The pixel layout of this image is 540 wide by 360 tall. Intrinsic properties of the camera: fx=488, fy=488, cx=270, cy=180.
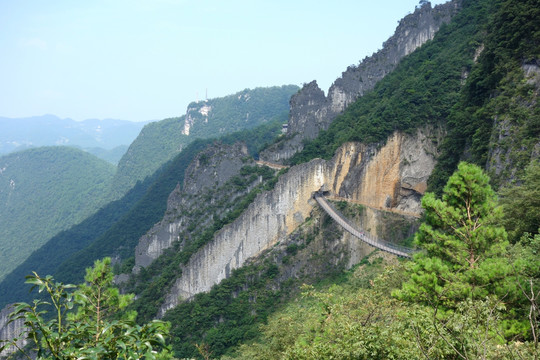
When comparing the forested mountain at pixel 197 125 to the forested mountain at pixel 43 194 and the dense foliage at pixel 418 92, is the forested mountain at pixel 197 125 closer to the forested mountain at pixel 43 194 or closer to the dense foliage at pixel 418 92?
the forested mountain at pixel 43 194

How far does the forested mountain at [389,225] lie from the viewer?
10.1m

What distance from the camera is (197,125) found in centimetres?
10019

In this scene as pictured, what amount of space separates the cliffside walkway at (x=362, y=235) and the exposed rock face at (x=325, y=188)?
0.78m

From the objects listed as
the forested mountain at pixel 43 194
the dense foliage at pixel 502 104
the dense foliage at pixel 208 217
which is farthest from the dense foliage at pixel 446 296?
the forested mountain at pixel 43 194

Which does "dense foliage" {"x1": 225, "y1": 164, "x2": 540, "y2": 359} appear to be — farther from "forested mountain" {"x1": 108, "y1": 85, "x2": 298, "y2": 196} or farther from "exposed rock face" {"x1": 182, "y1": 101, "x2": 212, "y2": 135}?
"exposed rock face" {"x1": 182, "y1": 101, "x2": 212, "y2": 135}

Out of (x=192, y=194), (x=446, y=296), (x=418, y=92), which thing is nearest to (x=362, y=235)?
(x=418, y=92)

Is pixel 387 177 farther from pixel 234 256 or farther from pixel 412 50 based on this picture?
pixel 412 50

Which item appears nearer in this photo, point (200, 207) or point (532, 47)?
A: point (532, 47)

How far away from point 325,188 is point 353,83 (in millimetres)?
20770

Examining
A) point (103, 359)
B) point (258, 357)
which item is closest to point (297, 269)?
point (258, 357)

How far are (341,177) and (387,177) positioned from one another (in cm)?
252

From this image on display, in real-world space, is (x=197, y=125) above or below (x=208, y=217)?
above

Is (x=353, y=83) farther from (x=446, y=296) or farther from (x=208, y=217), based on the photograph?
(x=446, y=296)

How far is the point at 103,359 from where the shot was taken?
5211 millimetres
